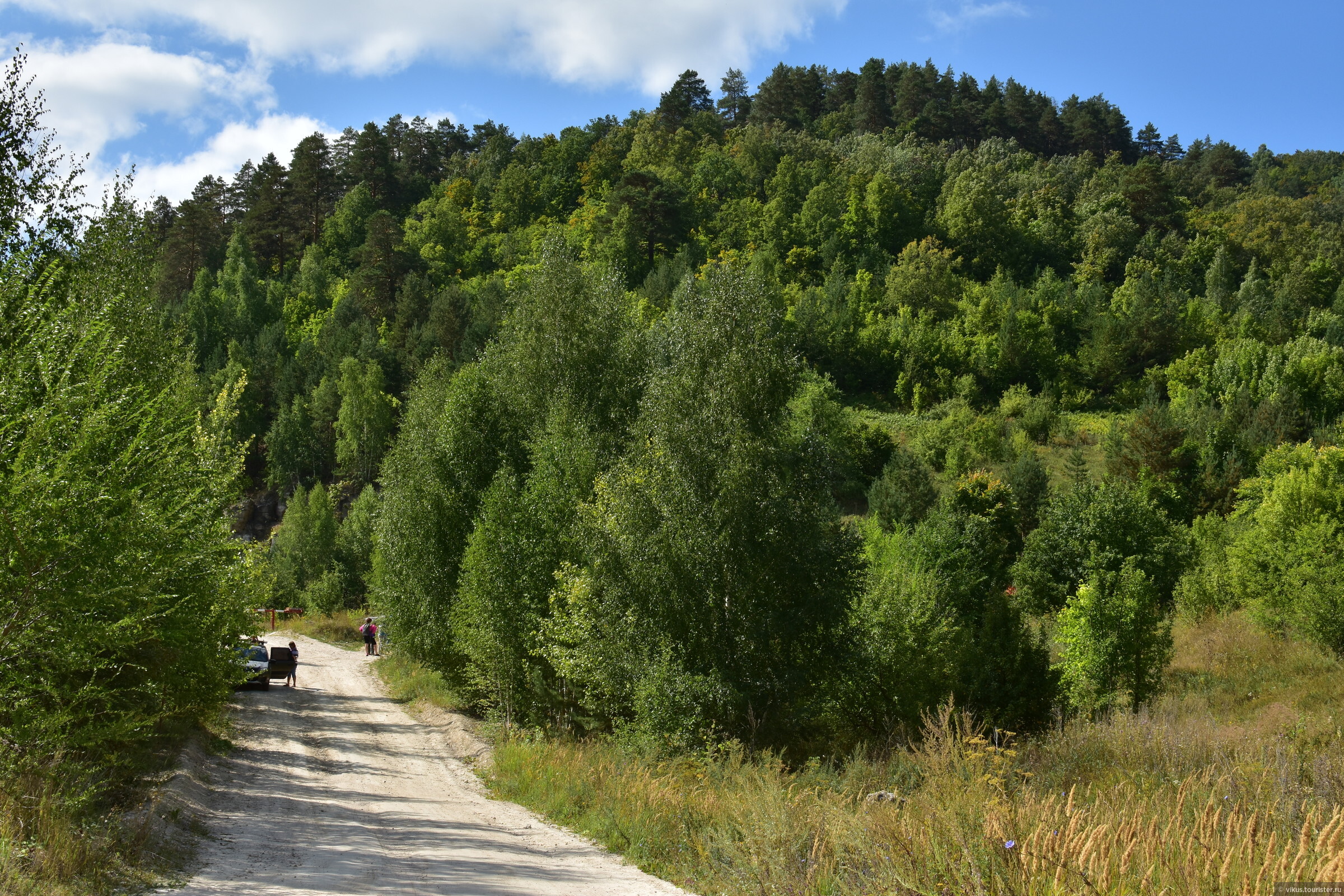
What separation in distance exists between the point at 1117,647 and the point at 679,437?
14904mm

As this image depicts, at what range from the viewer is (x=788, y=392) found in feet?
61.1

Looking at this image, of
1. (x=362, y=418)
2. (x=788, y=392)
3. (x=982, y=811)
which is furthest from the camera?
(x=362, y=418)

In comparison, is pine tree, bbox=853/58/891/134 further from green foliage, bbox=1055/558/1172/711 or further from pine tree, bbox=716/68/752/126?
green foliage, bbox=1055/558/1172/711

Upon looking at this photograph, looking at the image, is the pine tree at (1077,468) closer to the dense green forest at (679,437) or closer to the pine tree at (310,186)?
the dense green forest at (679,437)

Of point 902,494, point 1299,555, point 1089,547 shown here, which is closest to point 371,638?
point 902,494

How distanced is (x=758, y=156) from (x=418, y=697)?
9857cm

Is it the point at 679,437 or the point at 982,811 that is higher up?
the point at 679,437

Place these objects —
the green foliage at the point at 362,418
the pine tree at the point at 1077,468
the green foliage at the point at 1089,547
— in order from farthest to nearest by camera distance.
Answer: the green foliage at the point at 362,418 → the pine tree at the point at 1077,468 → the green foliage at the point at 1089,547

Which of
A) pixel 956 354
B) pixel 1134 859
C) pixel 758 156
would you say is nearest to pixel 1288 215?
pixel 956 354

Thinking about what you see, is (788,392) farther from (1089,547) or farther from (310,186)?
(310,186)

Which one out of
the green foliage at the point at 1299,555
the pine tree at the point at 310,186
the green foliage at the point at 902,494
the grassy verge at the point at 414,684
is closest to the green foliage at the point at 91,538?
the grassy verge at the point at 414,684

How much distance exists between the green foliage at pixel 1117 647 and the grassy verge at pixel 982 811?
6516mm

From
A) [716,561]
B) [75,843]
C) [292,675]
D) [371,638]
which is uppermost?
[716,561]

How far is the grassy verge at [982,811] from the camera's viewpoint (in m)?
5.39
